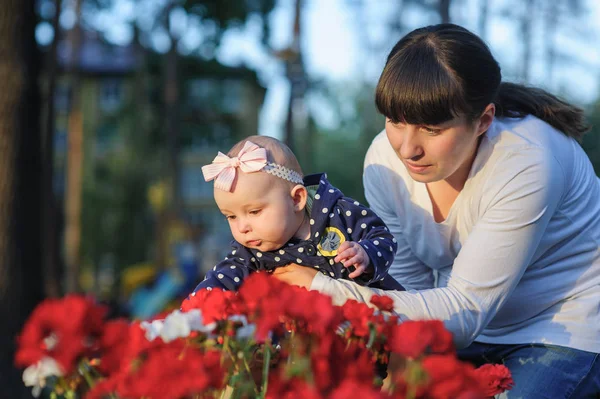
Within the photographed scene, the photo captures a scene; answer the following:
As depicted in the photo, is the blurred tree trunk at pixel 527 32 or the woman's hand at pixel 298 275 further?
the blurred tree trunk at pixel 527 32

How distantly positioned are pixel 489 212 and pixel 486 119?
32 centimetres

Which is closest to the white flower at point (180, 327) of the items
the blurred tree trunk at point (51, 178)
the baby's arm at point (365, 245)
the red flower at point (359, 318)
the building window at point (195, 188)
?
the red flower at point (359, 318)

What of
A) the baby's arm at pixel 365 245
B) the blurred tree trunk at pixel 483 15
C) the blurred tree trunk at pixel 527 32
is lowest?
the blurred tree trunk at pixel 527 32

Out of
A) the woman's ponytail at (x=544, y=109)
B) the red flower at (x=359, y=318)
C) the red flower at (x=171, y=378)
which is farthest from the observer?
the woman's ponytail at (x=544, y=109)

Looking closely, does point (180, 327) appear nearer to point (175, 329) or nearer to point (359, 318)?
point (175, 329)

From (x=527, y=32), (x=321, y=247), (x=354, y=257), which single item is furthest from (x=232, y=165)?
(x=527, y=32)

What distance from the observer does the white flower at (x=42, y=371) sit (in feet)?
5.01

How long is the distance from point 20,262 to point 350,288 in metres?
5.32

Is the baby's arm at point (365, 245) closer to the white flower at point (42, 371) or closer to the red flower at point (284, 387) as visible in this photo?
the red flower at point (284, 387)

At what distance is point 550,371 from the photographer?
262cm

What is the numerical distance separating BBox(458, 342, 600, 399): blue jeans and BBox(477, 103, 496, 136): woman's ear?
2.48 ft

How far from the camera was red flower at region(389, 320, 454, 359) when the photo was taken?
1.51m

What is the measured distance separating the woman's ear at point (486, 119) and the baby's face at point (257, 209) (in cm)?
68

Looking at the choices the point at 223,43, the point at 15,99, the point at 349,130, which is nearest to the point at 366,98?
the point at 349,130
